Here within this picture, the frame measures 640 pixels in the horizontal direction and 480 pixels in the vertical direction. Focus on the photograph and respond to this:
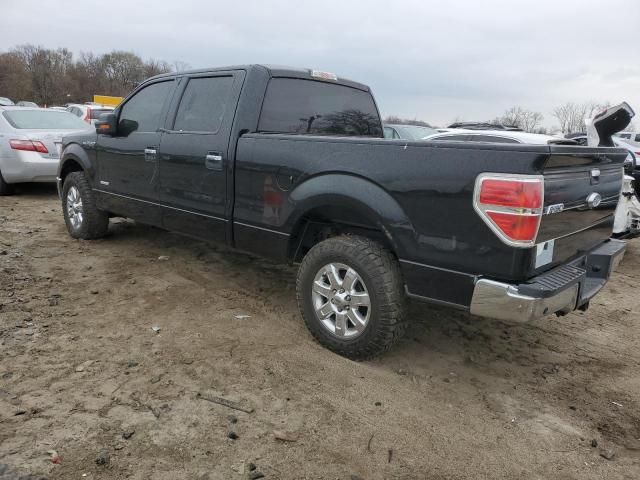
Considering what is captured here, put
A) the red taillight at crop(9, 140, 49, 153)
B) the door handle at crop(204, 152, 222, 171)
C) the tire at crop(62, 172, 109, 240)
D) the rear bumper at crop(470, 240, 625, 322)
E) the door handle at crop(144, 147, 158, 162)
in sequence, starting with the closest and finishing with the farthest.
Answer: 1. the rear bumper at crop(470, 240, 625, 322)
2. the door handle at crop(204, 152, 222, 171)
3. the door handle at crop(144, 147, 158, 162)
4. the tire at crop(62, 172, 109, 240)
5. the red taillight at crop(9, 140, 49, 153)

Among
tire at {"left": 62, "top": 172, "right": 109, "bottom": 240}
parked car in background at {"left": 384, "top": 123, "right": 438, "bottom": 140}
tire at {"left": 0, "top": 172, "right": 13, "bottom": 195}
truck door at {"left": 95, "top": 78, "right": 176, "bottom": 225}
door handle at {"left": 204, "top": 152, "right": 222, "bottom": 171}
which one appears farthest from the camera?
parked car in background at {"left": 384, "top": 123, "right": 438, "bottom": 140}

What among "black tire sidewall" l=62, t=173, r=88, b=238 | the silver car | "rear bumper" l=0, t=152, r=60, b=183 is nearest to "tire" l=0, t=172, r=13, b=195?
the silver car

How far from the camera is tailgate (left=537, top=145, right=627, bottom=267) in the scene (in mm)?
2670

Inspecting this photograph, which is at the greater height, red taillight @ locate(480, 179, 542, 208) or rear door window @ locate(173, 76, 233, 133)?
rear door window @ locate(173, 76, 233, 133)

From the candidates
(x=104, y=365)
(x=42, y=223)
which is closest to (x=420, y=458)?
(x=104, y=365)

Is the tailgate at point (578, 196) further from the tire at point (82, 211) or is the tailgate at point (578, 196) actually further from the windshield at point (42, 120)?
the windshield at point (42, 120)

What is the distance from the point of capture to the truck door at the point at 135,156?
4.77m

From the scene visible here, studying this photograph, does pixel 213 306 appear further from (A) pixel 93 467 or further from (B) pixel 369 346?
(A) pixel 93 467

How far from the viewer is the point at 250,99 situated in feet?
13.0

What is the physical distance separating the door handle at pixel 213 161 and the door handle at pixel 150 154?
0.81 meters

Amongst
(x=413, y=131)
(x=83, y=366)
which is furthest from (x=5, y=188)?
(x=413, y=131)

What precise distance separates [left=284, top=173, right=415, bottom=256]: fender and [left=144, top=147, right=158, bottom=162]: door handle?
1.80 m

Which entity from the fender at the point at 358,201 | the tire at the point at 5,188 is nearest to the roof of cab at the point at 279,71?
the fender at the point at 358,201

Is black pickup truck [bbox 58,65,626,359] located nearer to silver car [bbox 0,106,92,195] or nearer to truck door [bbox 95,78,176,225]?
truck door [bbox 95,78,176,225]
